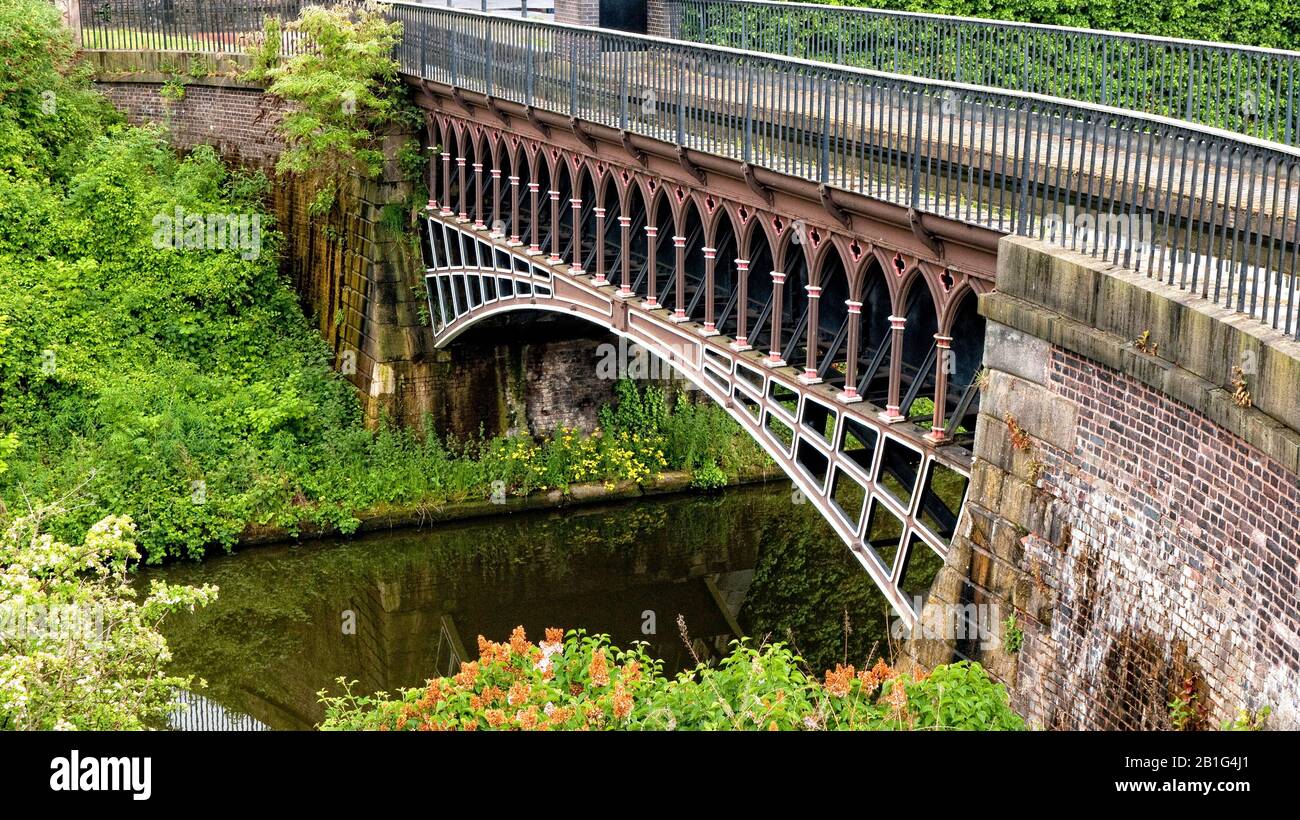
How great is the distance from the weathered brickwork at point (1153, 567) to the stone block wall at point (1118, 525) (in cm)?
1

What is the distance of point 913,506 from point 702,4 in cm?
1751

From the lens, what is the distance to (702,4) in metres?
29.8

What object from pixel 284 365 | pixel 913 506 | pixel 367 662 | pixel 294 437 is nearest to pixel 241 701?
pixel 367 662

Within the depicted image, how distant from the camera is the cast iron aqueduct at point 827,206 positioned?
1227 cm

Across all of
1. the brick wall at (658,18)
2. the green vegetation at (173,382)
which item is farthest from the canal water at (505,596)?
the brick wall at (658,18)

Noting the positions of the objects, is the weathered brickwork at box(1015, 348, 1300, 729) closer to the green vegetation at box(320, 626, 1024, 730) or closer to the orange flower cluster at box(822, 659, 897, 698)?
the green vegetation at box(320, 626, 1024, 730)

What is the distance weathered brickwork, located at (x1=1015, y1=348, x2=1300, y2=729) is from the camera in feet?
33.7

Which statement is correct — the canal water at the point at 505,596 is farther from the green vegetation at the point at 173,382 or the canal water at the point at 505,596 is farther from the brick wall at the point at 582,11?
the brick wall at the point at 582,11

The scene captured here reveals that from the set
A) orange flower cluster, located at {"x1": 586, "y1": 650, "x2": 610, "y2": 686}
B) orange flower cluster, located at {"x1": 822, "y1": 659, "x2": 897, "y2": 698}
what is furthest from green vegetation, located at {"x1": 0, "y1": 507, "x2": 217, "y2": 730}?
orange flower cluster, located at {"x1": 822, "y1": 659, "x2": 897, "y2": 698}

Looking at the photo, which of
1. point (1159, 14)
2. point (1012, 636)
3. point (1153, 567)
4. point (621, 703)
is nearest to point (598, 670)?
point (621, 703)

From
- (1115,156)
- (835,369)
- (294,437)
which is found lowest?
(294,437)

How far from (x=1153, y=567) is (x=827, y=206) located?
16.3 ft

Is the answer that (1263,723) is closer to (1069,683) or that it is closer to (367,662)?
(1069,683)

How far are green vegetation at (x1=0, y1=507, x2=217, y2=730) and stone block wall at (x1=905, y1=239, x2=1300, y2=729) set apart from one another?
258 inches
